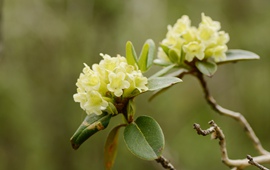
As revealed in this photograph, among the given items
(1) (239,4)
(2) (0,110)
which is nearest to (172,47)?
(2) (0,110)

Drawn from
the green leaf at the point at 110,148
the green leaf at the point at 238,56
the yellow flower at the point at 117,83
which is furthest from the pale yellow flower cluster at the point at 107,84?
the green leaf at the point at 238,56

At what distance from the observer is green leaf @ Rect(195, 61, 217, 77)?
0.95m

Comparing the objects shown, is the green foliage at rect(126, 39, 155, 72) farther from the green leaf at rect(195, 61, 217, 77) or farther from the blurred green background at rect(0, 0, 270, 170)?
the blurred green background at rect(0, 0, 270, 170)

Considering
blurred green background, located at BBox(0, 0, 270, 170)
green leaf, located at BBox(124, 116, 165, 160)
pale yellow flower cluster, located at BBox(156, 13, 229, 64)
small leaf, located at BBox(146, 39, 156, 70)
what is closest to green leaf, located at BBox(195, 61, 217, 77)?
pale yellow flower cluster, located at BBox(156, 13, 229, 64)

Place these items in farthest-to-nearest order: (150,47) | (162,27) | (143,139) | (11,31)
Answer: (162,27), (11,31), (150,47), (143,139)

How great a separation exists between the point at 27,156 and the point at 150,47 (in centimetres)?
232

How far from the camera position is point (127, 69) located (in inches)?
31.0

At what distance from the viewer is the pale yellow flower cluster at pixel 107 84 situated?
758 mm

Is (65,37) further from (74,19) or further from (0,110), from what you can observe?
(0,110)

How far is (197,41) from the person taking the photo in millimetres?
971

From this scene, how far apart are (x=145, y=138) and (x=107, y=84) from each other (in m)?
0.13

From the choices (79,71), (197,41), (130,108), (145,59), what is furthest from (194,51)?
(79,71)

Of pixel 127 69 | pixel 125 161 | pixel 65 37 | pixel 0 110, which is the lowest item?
pixel 125 161

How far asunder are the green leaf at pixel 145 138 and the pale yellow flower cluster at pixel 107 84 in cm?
6
